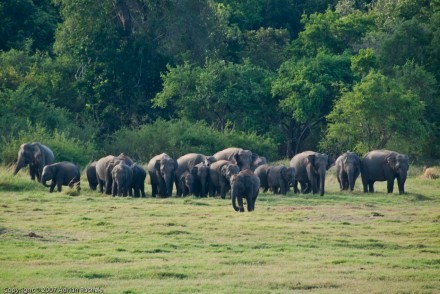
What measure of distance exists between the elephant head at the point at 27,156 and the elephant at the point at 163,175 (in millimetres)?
4405

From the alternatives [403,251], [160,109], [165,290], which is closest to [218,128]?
[160,109]

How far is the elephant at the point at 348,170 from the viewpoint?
123 feet

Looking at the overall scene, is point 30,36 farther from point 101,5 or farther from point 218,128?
point 218,128

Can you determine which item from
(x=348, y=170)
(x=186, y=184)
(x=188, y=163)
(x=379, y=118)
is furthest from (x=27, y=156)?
(x=379, y=118)

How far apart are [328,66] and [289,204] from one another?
22.1 meters

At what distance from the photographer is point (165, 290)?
684 inches

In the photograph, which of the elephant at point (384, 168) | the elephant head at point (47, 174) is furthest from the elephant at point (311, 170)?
the elephant head at point (47, 174)

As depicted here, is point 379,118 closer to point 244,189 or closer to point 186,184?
point 186,184

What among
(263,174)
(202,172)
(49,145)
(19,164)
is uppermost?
(49,145)

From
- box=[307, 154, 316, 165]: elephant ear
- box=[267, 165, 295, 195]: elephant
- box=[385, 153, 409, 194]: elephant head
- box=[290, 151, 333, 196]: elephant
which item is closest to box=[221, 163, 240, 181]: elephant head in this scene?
box=[267, 165, 295, 195]: elephant

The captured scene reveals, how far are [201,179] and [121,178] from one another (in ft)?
7.83

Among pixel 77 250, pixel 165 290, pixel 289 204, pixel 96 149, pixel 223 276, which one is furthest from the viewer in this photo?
pixel 96 149

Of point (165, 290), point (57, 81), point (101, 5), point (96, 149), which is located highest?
point (101, 5)

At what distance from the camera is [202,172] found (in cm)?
3459
